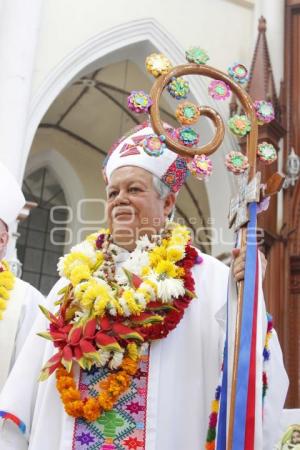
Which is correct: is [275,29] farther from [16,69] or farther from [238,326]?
[238,326]

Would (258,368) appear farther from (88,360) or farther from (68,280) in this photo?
(68,280)

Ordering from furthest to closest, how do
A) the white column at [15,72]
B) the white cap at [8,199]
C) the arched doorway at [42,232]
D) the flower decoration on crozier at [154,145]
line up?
1. the arched doorway at [42,232]
2. the white column at [15,72]
3. the white cap at [8,199]
4. the flower decoration on crozier at [154,145]

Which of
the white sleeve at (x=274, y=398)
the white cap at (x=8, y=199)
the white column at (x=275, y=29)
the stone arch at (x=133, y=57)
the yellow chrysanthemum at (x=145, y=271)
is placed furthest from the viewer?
the white column at (x=275, y=29)

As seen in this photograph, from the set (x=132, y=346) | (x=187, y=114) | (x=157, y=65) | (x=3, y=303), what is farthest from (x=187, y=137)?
(x=3, y=303)

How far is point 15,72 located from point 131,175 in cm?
368

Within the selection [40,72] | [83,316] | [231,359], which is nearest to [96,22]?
[40,72]

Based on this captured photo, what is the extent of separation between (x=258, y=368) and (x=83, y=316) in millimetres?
713

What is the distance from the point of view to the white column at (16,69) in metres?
5.72

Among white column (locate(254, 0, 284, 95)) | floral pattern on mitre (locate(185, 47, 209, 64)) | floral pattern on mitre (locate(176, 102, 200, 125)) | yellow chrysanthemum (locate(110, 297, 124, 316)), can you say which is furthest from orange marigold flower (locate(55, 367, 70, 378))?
white column (locate(254, 0, 284, 95))

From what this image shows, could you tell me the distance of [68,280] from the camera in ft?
8.75

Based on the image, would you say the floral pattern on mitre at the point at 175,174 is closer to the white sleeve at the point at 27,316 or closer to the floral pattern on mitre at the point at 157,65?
the floral pattern on mitre at the point at 157,65

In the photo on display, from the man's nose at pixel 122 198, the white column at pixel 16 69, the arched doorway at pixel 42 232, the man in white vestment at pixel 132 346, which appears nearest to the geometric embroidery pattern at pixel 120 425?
the man in white vestment at pixel 132 346

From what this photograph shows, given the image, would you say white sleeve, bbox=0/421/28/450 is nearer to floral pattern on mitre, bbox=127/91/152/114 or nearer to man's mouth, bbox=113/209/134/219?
man's mouth, bbox=113/209/134/219

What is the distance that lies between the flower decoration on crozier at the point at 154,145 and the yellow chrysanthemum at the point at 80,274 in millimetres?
566
